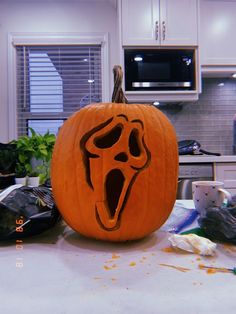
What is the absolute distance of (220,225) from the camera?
49 centimetres

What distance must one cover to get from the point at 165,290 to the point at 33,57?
2489 millimetres

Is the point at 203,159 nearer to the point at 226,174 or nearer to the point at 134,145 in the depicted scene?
the point at 226,174

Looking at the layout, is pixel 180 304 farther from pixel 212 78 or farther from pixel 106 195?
pixel 212 78

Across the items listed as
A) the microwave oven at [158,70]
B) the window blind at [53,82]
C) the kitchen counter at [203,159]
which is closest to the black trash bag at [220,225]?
the kitchen counter at [203,159]

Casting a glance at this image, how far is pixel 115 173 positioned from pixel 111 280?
21 cm

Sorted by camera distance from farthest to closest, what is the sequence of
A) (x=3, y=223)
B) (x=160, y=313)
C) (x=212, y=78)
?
1. (x=212, y=78)
2. (x=3, y=223)
3. (x=160, y=313)

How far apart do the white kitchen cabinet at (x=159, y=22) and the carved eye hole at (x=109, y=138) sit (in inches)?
70.6

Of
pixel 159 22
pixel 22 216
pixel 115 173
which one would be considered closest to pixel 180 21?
pixel 159 22

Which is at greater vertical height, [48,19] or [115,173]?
[48,19]

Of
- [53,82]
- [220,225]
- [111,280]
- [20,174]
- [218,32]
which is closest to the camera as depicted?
[111,280]

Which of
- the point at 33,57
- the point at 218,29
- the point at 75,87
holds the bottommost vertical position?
the point at 75,87

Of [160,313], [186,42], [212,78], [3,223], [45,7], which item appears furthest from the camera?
[212,78]

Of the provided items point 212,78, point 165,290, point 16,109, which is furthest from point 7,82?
point 165,290

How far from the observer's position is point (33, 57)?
7.89 ft
